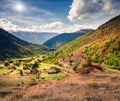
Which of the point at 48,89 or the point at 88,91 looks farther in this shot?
the point at 48,89

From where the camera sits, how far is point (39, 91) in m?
15.7

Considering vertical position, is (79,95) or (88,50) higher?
(88,50)

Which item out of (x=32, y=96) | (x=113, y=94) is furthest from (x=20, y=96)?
(x=113, y=94)

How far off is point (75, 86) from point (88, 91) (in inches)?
67.8

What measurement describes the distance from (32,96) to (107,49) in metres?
121

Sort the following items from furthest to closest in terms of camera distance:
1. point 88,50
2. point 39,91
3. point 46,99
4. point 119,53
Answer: point 88,50 → point 119,53 → point 39,91 → point 46,99

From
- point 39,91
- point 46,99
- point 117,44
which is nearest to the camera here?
point 46,99

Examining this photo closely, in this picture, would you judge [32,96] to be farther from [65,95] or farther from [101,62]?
[101,62]

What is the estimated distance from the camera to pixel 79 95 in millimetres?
13672

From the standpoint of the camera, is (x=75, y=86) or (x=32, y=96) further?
(x=75, y=86)

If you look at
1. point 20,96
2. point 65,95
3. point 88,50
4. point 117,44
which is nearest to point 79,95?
point 65,95

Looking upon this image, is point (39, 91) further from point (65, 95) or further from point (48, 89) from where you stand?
point (65, 95)

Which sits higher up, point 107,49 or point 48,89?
point 107,49

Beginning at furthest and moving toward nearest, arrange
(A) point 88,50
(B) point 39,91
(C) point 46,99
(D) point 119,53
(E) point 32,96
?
(A) point 88,50, (D) point 119,53, (B) point 39,91, (E) point 32,96, (C) point 46,99
